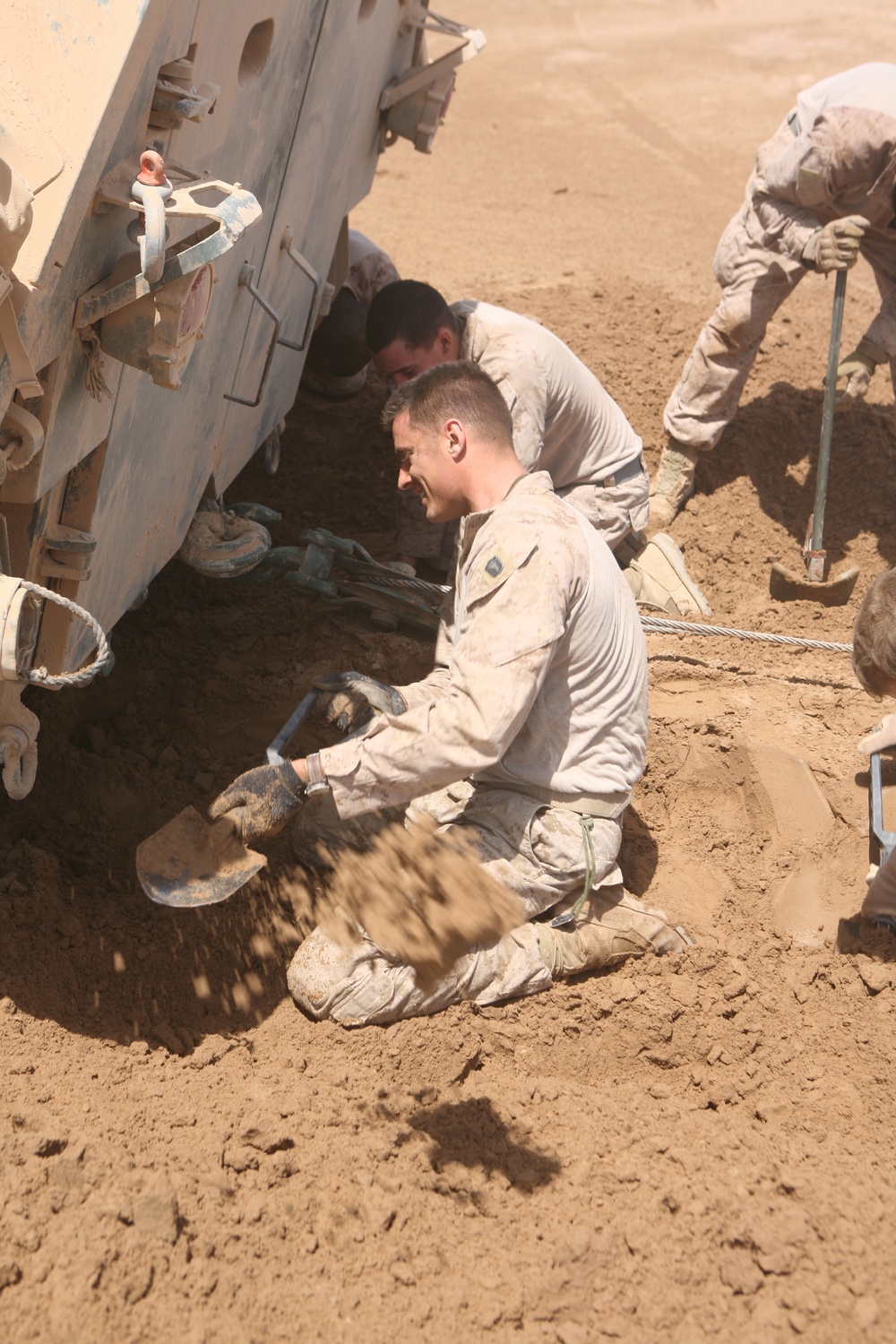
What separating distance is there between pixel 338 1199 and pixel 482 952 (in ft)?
2.79

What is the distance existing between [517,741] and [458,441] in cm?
88

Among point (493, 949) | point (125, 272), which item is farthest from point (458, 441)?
point (493, 949)

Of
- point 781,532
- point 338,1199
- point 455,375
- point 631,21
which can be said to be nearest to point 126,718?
point 455,375

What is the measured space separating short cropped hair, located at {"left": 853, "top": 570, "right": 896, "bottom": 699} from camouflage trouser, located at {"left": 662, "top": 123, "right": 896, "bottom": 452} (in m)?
3.23

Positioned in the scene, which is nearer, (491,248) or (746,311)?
(746,311)

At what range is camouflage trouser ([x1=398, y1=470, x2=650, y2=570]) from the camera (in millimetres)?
5316

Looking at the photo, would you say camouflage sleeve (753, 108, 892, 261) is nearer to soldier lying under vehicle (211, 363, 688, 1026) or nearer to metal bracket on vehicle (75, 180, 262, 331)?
soldier lying under vehicle (211, 363, 688, 1026)

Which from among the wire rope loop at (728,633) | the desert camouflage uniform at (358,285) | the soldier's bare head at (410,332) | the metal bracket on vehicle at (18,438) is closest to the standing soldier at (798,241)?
the wire rope loop at (728,633)

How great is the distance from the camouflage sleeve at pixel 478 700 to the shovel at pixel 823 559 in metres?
3.04

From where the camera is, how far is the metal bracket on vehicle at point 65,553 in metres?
2.89

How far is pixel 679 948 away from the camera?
3629 millimetres

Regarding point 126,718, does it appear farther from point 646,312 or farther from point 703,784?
point 646,312

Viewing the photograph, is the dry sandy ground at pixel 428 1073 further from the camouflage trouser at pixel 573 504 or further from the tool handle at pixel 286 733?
the tool handle at pixel 286 733

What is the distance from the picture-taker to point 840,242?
553cm
